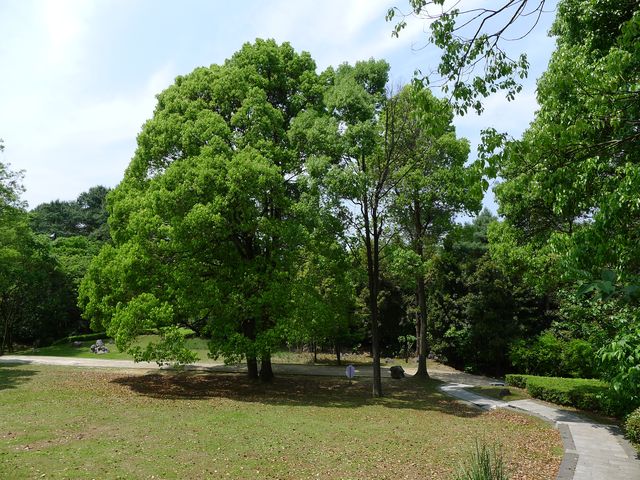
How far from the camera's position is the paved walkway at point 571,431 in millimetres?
9133

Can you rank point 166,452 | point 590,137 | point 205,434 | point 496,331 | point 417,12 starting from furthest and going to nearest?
point 496,331 < point 205,434 < point 166,452 < point 590,137 < point 417,12

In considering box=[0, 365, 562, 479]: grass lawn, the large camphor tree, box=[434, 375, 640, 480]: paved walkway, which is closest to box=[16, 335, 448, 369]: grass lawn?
box=[0, 365, 562, 479]: grass lawn

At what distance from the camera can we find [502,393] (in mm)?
18984

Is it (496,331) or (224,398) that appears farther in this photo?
(496,331)

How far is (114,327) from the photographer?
55.8ft

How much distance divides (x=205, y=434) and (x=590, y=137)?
404 inches

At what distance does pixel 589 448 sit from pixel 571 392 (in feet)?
21.0

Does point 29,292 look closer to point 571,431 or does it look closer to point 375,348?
point 375,348

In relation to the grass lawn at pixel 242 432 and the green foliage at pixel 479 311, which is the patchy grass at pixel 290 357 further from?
the grass lawn at pixel 242 432

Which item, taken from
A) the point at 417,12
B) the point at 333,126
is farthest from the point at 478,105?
the point at 333,126

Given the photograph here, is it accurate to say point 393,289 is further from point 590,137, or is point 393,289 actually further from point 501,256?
point 590,137

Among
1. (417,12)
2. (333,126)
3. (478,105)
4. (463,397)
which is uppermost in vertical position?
(333,126)

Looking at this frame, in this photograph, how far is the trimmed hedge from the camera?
15.7 metres

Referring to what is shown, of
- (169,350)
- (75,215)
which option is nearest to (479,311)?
(169,350)
